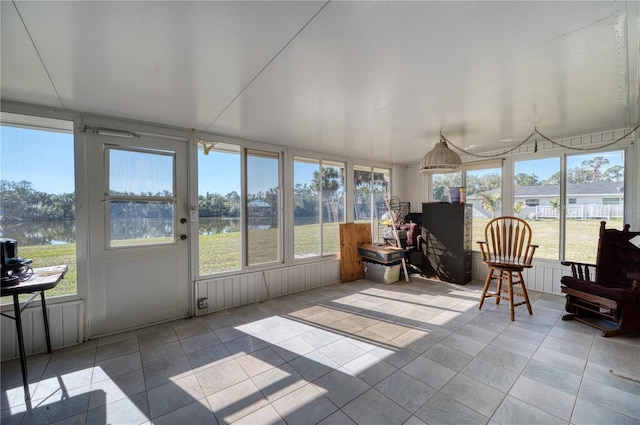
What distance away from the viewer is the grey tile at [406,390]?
174 centimetres

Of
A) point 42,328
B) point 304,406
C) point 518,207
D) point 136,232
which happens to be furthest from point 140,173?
point 518,207

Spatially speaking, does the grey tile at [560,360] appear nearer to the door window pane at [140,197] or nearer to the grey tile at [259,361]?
the grey tile at [259,361]

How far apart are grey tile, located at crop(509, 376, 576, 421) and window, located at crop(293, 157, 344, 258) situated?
10.0 feet

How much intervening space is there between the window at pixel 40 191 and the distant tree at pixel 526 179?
603 cm

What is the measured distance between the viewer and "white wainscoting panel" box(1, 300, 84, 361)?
2299mm

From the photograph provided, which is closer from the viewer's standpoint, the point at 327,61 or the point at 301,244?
the point at 327,61

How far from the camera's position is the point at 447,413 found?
164cm

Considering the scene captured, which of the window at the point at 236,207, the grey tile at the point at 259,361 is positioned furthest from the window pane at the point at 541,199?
the grey tile at the point at 259,361

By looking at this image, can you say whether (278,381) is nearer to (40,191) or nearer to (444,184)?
(40,191)

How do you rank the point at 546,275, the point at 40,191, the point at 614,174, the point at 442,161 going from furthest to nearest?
the point at 546,275
the point at 614,174
the point at 442,161
the point at 40,191

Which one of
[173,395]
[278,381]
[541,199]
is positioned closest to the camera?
[173,395]

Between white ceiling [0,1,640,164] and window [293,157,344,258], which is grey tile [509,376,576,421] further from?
window [293,157,344,258]

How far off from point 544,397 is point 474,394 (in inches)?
18.0

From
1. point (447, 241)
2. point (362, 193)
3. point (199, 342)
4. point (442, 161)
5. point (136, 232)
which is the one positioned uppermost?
point (442, 161)
